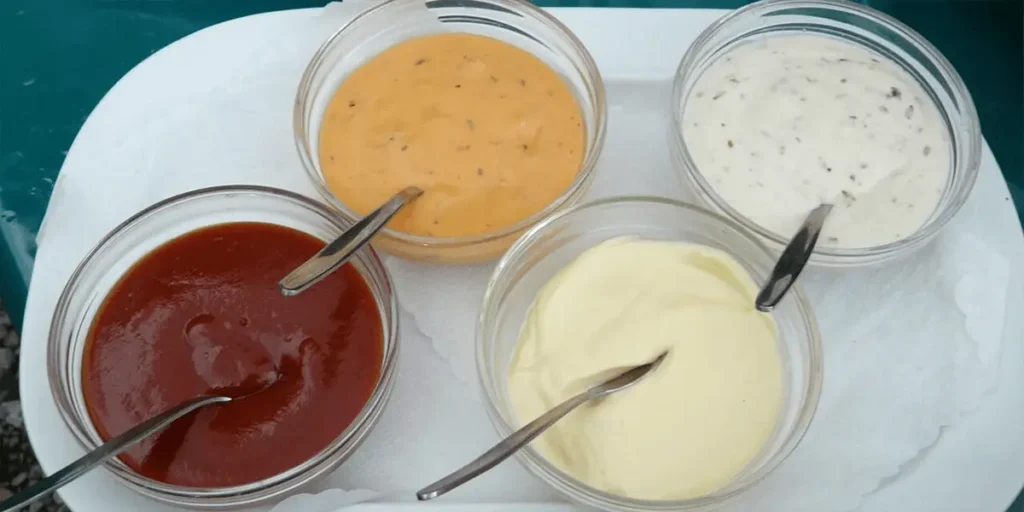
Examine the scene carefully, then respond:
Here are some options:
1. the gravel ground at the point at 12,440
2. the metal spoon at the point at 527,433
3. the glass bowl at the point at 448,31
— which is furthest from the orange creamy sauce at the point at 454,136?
the gravel ground at the point at 12,440

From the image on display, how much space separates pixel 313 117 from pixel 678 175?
0.65 m

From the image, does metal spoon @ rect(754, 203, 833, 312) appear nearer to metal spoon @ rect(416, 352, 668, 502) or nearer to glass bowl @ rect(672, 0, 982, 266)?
glass bowl @ rect(672, 0, 982, 266)

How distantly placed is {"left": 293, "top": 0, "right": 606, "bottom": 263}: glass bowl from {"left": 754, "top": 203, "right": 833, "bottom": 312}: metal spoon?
330 millimetres

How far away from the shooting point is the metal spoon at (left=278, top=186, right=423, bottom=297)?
127cm

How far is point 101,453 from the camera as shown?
3.85 feet

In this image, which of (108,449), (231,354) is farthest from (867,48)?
(108,449)

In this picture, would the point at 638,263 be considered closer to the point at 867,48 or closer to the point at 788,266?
the point at 788,266

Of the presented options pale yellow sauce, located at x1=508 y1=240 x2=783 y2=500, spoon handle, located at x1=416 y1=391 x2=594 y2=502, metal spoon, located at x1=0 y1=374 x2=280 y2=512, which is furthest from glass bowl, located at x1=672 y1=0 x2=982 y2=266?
metal spoon, located at x1=0 y1=374 x2=280 y2=512

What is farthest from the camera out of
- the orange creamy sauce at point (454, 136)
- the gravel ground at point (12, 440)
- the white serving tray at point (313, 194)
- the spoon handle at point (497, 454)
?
the gravel ground at point (12, 440)

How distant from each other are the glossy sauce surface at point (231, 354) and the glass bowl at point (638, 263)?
191 millimetres

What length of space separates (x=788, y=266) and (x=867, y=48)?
0.62m

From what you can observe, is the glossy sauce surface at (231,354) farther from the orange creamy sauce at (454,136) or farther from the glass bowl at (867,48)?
the glass bowl at (867,48)

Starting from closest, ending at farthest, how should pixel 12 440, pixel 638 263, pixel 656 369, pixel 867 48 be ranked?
pixel 656 369
pixel 638 263
pixel 867 48
pixel 12 440

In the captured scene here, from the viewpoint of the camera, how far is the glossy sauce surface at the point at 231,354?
1.24 meters
